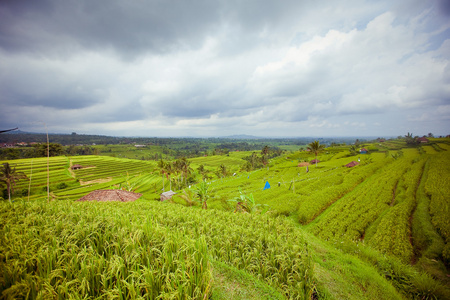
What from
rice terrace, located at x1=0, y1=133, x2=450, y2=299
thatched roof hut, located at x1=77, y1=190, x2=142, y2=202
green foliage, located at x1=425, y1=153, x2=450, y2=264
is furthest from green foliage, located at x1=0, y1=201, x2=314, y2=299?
thatched roof hut, located at x1=77, y1=190, x2=142, y2=202

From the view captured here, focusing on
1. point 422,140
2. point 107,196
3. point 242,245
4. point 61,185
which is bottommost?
point 61,185

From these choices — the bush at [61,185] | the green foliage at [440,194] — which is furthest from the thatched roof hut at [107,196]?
the bush at [61,185]

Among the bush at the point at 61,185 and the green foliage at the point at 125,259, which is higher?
the green foliage at the point at 125,259

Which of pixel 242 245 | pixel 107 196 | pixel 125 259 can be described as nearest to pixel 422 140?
pixel 242 245

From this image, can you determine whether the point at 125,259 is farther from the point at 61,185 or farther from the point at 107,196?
the point at 61,185

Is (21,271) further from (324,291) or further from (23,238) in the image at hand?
(324,291)

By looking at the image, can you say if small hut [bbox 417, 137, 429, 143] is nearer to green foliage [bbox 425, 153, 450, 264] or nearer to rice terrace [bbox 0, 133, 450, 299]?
rice terrace [bbox 0, 133, 450, 299]

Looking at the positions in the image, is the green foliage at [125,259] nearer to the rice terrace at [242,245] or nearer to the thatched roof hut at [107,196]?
the rice terrace at [242,245]

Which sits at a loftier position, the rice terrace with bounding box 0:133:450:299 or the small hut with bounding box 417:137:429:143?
the small hut with bounding box 417:137:429:143

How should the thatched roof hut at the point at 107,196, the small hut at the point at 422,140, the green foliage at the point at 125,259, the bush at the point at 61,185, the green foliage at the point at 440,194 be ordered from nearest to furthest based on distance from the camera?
the green foliage at the point at 125,259 < the green foliage at the point at 440,194 < the thatched roof hut at the point at 107,196 < the small hut at the point at 422,140 < the bush at the point at 61,185

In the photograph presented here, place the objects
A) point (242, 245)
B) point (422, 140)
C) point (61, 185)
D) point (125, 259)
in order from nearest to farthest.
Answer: point (125, 259)
point (242, 245)
point (422, 140)
point (61, 185)

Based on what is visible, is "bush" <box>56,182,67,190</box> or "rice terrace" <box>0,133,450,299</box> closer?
"rice terrace" <box>0,133,450,299</box>

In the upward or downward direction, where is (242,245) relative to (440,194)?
upward

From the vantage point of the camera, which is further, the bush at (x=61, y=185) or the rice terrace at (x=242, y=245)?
the bush at (x=61, y=185)
